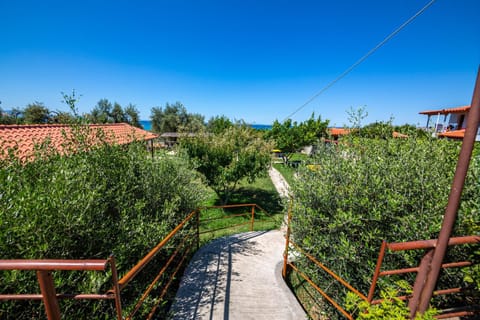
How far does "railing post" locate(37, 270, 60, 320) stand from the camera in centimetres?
116

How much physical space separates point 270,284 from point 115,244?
2.99 meters

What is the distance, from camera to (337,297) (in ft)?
11.1

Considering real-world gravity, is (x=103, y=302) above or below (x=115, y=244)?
below

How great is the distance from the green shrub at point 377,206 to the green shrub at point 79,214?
2885mm

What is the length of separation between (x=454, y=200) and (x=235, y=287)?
11.6 feet

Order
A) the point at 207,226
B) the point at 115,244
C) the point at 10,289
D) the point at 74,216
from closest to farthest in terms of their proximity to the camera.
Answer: the point at 10,289, the point at 74,216, the point at 115,244, the point at 207,226

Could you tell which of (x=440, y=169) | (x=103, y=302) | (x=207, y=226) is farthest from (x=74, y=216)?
(x=207, y=226)

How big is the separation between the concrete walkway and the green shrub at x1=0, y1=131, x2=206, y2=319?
3.59 ft

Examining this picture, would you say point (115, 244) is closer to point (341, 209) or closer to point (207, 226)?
point (341, 209)

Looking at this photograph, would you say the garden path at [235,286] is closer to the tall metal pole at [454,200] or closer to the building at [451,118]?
the tall metal pole at [454,200]

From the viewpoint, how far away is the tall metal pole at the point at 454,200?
5.11ft

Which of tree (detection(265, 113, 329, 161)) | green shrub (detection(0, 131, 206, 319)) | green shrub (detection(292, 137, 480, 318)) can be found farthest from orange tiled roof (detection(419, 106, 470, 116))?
green shrub (detection(0, 131, 206, 319))

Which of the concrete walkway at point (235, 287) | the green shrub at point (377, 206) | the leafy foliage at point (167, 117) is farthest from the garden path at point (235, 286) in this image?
the leafy foliage at point (167, 117)

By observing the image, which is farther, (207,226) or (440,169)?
(207,226)
